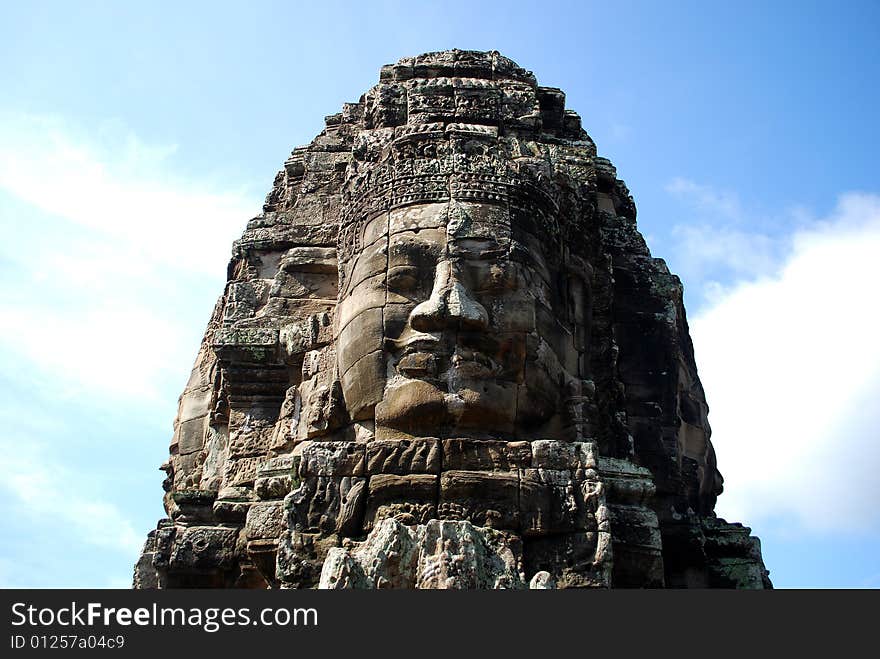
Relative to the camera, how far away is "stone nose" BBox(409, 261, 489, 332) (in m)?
8.61

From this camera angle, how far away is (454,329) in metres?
8.71

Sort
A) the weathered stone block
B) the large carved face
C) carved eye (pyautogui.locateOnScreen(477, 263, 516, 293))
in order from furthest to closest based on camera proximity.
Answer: carved eye (pyautogui.locateOnScreen(477, 263, 516, 293))
the large carved face
the weathered stone block

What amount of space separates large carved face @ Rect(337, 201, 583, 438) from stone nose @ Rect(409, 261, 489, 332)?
1 centimetres

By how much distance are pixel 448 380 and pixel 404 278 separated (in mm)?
1007

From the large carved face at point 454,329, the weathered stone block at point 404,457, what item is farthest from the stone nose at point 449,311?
the weathered stone block at point 404,457

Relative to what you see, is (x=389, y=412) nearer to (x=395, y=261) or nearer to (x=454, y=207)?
(x=395, y=261)

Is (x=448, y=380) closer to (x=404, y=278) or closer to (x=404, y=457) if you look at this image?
(x=404, y=457)

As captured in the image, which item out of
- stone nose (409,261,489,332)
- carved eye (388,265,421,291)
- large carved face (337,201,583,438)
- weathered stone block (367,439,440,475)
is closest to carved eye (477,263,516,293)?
large carved face (337,201,583,438)

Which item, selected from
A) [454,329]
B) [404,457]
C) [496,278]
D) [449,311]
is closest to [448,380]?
[454,329]

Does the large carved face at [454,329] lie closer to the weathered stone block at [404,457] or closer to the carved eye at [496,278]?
the carved eye at [496,278]

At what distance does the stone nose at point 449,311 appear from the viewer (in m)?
8.61

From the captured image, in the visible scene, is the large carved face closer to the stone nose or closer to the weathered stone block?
the stone nose

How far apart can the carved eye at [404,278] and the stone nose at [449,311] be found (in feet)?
0.80

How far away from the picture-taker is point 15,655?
631 centimetres
